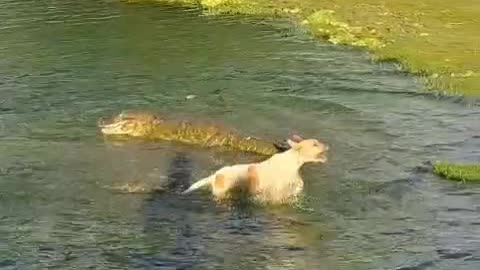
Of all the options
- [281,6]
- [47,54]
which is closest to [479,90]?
[47,54]

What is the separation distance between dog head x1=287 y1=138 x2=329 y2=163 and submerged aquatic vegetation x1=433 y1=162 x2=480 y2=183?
5.60 feet

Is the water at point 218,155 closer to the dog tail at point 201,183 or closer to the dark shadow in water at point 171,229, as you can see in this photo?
the dark shadow in water at point 171,229

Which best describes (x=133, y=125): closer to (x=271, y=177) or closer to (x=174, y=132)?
(x=174, y=132)

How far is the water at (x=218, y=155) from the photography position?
1080 cm

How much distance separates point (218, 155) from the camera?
14.7 meters

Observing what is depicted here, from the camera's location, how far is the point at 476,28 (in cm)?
2436

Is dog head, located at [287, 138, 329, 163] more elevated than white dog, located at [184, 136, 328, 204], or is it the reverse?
dog head, located at [287, 138, 329, 163]

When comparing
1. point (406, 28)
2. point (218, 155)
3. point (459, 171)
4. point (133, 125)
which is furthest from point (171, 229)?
point (406, 28)

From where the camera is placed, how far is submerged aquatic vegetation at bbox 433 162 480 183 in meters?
13.1

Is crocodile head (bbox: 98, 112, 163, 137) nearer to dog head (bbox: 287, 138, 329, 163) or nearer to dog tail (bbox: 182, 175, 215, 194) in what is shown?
dog tail (bbox: 182, 175, 215, 194)

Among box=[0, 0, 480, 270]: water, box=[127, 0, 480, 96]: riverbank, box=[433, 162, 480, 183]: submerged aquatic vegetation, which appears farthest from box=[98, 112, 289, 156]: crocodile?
box=[127, 0, 480, 96]: riverbank

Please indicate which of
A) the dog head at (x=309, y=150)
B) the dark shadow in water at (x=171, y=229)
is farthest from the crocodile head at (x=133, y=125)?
the dog head at (x=309, y=150)

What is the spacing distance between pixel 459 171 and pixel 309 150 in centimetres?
209

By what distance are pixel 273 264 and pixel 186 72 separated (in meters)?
10.1
